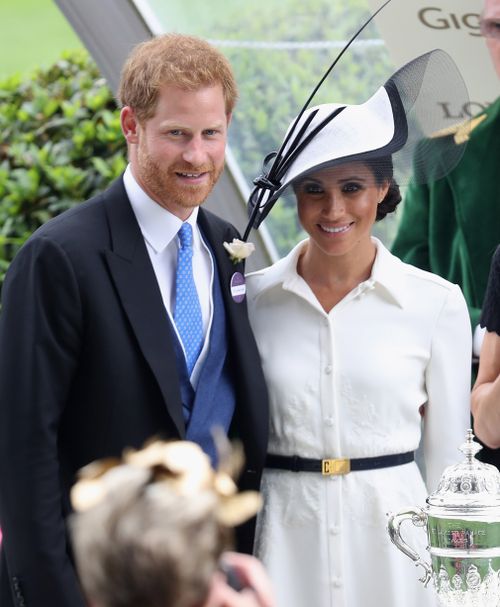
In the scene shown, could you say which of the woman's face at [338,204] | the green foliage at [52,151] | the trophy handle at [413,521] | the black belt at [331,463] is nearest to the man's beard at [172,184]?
the woman's face at [338,204]

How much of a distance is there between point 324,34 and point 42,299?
3.07 m

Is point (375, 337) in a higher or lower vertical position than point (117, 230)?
lower

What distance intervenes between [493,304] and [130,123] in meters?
0.82

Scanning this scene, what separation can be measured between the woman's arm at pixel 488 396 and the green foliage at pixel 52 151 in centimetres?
341

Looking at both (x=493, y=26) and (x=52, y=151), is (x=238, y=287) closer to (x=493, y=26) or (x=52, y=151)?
(x=493, y=26)

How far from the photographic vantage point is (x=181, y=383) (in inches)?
107

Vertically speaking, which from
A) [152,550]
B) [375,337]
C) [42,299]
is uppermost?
[42,299]

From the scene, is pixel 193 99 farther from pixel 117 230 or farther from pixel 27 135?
pixel 27 135

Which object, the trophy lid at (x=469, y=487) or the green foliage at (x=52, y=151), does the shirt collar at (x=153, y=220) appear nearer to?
the trophy lid at (x=469, y=487)

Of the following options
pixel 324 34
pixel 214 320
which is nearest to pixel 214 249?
pixel 214 320

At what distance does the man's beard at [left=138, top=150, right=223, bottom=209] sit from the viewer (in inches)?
108

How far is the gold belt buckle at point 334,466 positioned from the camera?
2818 mm

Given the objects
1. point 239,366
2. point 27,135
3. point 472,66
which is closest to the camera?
point 239,366

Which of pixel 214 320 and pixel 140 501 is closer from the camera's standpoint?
pixel 140 501
